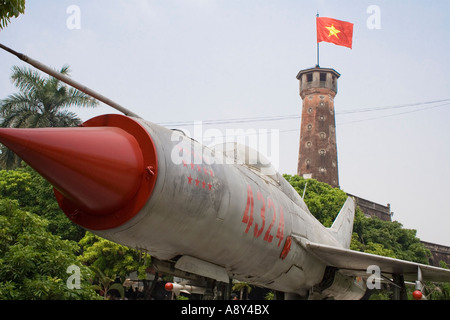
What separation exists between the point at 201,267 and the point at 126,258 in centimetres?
1778

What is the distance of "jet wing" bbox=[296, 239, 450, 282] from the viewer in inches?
270

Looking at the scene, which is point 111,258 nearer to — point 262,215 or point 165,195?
point 262,215

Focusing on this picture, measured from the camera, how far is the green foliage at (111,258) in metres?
21.4

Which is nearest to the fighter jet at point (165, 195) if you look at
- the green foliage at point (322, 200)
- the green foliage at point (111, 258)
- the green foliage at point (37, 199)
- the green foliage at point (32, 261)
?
the green foliage at point (32, 261)

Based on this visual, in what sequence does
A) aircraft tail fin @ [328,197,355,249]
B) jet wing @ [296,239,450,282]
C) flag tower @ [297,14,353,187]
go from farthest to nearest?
flag tower @ [297,14,353,187] < aircraft tail fin @ [328,197,355,249] < jet wing @ [296,239,450,282]

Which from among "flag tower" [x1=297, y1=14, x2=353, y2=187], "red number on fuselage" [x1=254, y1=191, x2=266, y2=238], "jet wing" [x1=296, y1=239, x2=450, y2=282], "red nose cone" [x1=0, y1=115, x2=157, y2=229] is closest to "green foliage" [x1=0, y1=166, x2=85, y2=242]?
"jet wing" [x1=296, y1=239, x2=450, y2=282]

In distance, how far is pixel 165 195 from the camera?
3.99m

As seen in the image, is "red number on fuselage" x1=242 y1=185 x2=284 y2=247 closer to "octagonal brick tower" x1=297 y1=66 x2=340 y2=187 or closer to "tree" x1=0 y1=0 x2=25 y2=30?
"tree" x1=0 y1=0 x2=25 y2=30

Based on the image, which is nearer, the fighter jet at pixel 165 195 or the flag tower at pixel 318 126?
the fighter jet at pixel 165 195

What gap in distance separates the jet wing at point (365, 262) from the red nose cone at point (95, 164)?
357 cm

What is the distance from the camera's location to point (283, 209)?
6.22m

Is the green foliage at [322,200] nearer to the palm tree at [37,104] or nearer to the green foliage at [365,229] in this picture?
the green foliage at [365,229]

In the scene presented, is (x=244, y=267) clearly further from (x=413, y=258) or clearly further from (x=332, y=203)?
(x=413, y=258)
